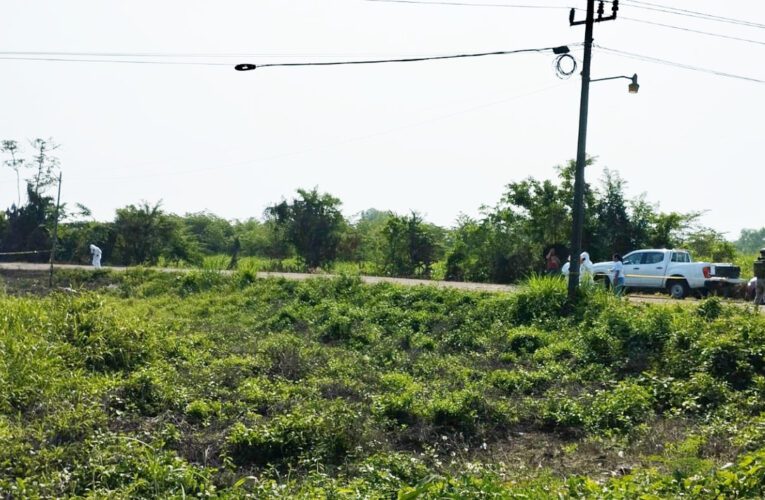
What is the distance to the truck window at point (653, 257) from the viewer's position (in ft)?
86.9

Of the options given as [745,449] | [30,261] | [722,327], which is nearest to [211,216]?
[30,261]

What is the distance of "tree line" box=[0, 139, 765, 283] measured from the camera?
3256 cm

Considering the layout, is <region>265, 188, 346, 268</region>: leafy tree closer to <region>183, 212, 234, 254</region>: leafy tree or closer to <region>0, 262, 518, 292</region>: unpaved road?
<region>0, 262, 518, 292</region>: unpaved road

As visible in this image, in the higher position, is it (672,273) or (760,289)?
(672,273)

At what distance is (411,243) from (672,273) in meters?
14.5

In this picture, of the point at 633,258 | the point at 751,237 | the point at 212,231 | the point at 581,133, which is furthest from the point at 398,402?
the point at 751,237

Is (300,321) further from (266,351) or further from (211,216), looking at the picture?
(211,216)

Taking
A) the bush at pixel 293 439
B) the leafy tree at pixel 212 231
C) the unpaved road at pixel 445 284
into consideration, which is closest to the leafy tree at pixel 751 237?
the leafy tree at pixel 212 231

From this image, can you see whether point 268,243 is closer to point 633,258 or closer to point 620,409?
point 633,258

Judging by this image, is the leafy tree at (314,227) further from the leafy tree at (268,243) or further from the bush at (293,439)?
the bush at (293,439)

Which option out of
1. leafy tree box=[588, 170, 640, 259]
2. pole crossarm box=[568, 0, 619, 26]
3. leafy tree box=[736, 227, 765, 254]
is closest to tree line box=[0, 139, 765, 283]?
leafy tree box=[588, 170, 640, 259]

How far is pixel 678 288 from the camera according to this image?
25.4 m

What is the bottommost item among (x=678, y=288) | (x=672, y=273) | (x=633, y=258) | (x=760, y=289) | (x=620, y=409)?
(x=620, y=409)

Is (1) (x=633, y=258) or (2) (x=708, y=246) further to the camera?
(2) (x=708, y=246)
